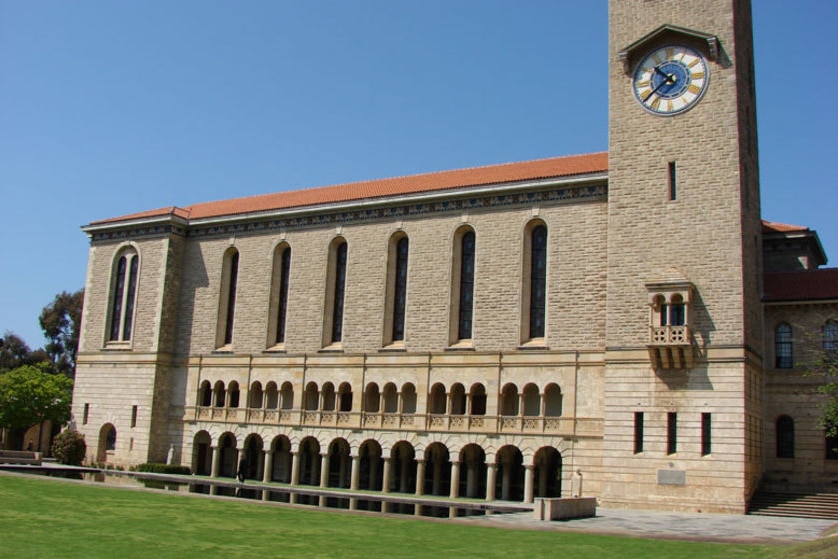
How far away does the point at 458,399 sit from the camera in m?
41.1

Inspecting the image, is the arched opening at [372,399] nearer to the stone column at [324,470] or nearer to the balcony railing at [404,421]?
the balcony railing at [404,421]

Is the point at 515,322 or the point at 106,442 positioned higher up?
the point at 515,322

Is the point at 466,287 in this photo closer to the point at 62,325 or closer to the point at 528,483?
the point at 528,483

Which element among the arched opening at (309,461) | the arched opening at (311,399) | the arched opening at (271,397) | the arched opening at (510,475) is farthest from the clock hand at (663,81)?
the arched opening at (271,397)

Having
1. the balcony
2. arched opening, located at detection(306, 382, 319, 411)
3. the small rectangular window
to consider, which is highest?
the small rectangular window

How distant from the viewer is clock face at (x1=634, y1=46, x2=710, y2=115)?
3650 cm

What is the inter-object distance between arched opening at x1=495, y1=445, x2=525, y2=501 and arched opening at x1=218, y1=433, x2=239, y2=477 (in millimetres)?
15682

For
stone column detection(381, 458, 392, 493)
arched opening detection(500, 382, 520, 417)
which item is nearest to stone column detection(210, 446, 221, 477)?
stone column detection(381, 458, 392, 493)

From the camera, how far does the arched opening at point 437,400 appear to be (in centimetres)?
4122

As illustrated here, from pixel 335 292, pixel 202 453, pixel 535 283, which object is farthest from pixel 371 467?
pixel 535 283

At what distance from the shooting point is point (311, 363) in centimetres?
4516

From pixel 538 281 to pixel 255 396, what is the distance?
17.3m

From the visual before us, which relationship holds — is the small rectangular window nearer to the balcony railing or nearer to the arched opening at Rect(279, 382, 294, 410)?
the balcony railing

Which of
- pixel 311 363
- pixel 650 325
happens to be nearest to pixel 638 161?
pixel 650 325
